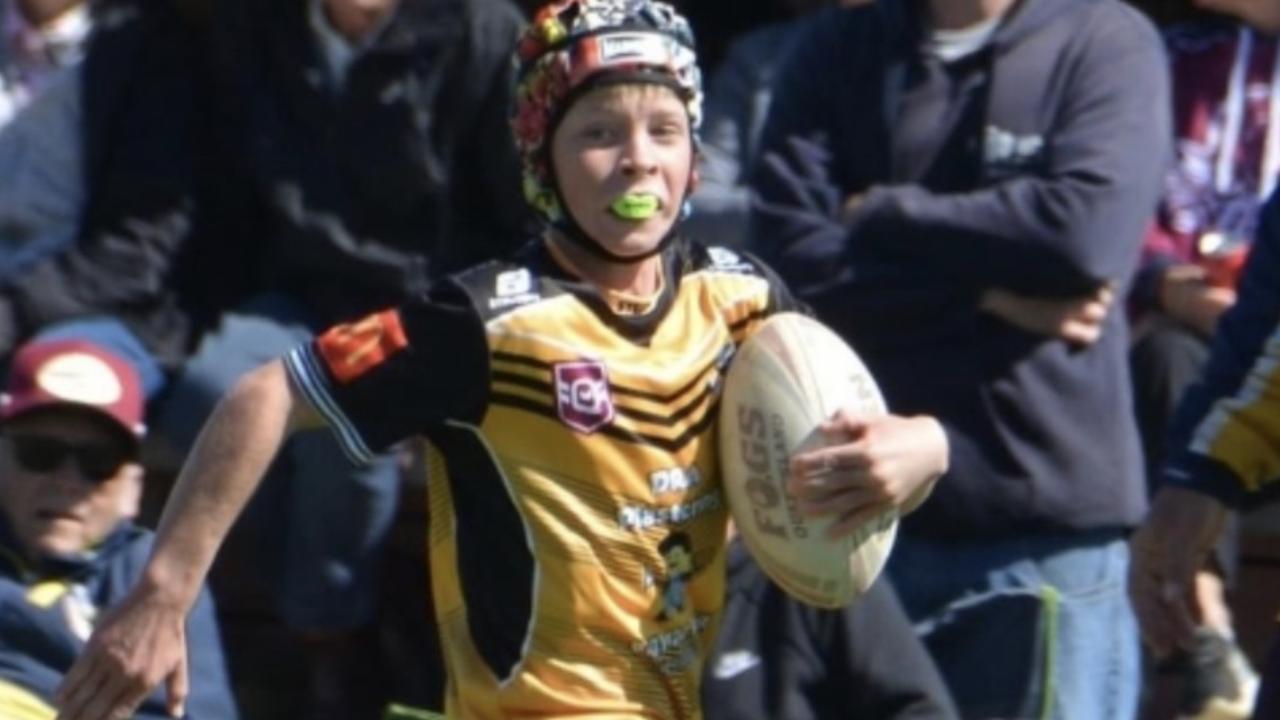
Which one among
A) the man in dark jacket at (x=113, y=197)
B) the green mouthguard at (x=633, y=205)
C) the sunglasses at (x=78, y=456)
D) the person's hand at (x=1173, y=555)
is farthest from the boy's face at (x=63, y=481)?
the person's hand at (x=1173, y=555)

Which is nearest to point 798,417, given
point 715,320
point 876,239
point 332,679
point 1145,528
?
point 715,320

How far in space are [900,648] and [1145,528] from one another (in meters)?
0.54

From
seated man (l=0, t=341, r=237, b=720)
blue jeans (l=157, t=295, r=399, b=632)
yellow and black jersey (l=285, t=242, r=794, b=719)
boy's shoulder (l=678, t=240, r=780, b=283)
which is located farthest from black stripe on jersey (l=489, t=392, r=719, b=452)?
blue jeans (l=157, t=295, r=399, b=632)

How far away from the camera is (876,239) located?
6555 millimetres

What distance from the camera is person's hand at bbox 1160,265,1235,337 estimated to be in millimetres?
7004

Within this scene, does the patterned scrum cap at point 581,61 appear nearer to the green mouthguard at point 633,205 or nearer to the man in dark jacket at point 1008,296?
the green mouthguard at point 633,205

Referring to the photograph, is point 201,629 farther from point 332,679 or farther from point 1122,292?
point 1122,292

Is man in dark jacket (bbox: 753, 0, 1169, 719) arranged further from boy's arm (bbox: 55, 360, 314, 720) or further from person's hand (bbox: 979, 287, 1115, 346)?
boy's arm (bbox: 55, 360, 314, 720)

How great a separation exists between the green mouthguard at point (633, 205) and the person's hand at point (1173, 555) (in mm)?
1019

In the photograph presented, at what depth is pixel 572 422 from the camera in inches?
207

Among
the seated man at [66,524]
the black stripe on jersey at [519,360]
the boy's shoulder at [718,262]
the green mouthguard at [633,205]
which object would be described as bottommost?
the seated man at [66,524]

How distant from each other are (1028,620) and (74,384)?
5.73 ft

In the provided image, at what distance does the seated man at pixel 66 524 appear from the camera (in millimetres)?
6102

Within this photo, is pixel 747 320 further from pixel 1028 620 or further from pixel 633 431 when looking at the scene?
pixel 1028 620
